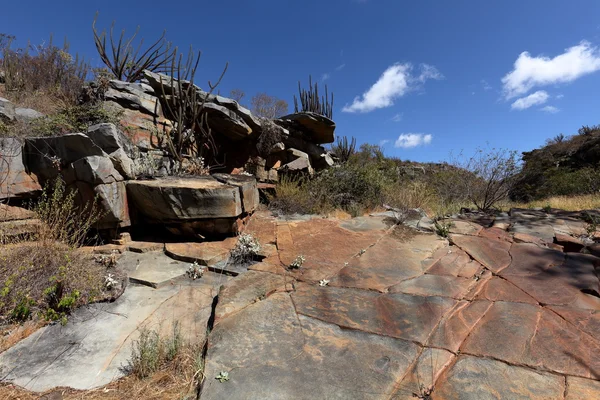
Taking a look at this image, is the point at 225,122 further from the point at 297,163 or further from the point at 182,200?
the point at 182,200

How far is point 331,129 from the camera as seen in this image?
9.34 meters

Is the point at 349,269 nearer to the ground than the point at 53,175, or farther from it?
nearer to the ground

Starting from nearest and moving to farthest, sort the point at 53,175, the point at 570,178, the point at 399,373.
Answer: the point at 399,373
the point at 53,175
the point at 570,178

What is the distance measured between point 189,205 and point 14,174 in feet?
7.79

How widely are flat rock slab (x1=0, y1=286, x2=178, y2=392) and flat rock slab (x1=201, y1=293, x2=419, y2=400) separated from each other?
2.48 feet

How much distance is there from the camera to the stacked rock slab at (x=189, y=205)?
13.3ft

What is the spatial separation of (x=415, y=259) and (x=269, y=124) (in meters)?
5.75

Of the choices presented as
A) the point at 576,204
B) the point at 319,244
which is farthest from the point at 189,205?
the point at 576,204

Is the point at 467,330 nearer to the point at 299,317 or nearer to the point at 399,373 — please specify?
the point at 399,373

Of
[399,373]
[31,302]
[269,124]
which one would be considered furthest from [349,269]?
[269,124]

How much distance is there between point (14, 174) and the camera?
3.94 m

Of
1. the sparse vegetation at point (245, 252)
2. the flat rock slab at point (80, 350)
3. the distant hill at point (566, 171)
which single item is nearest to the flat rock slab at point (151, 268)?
→ the flat rock slab at point (80, 350)

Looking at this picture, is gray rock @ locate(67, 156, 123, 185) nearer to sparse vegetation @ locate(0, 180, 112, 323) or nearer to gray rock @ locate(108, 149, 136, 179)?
gray rock @ locate(108, 149, 136, 179)

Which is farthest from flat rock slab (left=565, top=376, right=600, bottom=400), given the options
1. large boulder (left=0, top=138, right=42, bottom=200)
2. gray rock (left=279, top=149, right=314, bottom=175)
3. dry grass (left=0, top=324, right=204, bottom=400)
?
gray rock (left=279, top=149, right=314, bottom=175)
